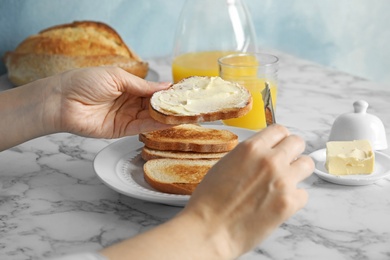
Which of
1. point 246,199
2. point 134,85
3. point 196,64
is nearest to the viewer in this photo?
point 246,199

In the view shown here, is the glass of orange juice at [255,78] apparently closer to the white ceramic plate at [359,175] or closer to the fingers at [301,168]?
the white ceramic plate at [359,175]

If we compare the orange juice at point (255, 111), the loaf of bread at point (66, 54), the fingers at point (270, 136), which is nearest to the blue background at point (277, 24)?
the loaf of bread at point (66, 54)

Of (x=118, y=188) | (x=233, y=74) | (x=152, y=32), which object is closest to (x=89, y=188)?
(x=118, y=188)

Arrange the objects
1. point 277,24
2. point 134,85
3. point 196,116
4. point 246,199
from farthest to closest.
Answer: point 277,24
point 134,85
point 196,116
point 246,199

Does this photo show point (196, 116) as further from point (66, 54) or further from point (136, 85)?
point (66, 54)

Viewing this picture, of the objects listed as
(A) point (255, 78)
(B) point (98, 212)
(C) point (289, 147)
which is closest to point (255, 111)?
(A) point (255, 78)

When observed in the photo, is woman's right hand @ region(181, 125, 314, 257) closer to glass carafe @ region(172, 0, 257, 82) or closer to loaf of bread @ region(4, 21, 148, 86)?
glass carafe @ region(172, 0, 257, 82)
